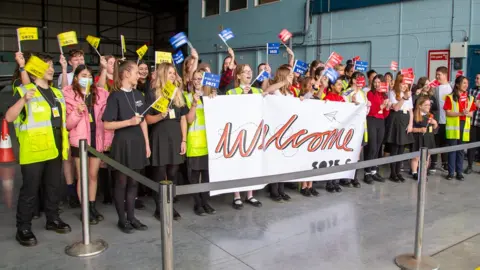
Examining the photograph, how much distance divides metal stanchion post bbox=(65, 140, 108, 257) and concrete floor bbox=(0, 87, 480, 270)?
0.26ft

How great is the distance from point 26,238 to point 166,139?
1620mm

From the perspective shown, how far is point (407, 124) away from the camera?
6.95m

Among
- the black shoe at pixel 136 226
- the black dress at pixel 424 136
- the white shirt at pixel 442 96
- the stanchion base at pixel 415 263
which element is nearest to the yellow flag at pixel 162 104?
the black shoe at pixel 136 226

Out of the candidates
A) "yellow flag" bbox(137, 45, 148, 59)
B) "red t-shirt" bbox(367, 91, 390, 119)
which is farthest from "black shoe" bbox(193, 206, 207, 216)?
"red t-shirt" bbox(367, 91, 390, 119)

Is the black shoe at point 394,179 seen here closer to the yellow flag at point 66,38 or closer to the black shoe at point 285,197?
the black shoe at point 285,197

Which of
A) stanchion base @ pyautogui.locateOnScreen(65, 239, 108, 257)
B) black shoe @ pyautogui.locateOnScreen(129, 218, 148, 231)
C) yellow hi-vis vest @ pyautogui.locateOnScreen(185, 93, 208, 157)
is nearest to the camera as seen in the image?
stanchion base @ pyautogui.locateOnScreen(65, 239, 108, 257)

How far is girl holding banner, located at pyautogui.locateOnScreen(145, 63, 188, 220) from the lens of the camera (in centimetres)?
464

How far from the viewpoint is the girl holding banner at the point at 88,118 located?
4.64m

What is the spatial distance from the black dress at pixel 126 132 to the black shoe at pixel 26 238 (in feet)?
3.30

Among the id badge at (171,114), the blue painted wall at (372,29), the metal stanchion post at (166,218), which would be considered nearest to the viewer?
the metal stanchion post at (166,218)

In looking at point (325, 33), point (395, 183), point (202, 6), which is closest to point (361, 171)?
point (395, 183)

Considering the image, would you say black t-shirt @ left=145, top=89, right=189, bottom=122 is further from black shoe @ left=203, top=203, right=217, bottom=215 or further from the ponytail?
black shoe @ left=203, top=203, right=217, bottom=215

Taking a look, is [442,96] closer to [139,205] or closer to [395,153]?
[395,153]

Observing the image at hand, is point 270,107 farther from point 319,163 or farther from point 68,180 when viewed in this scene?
point 68,180
